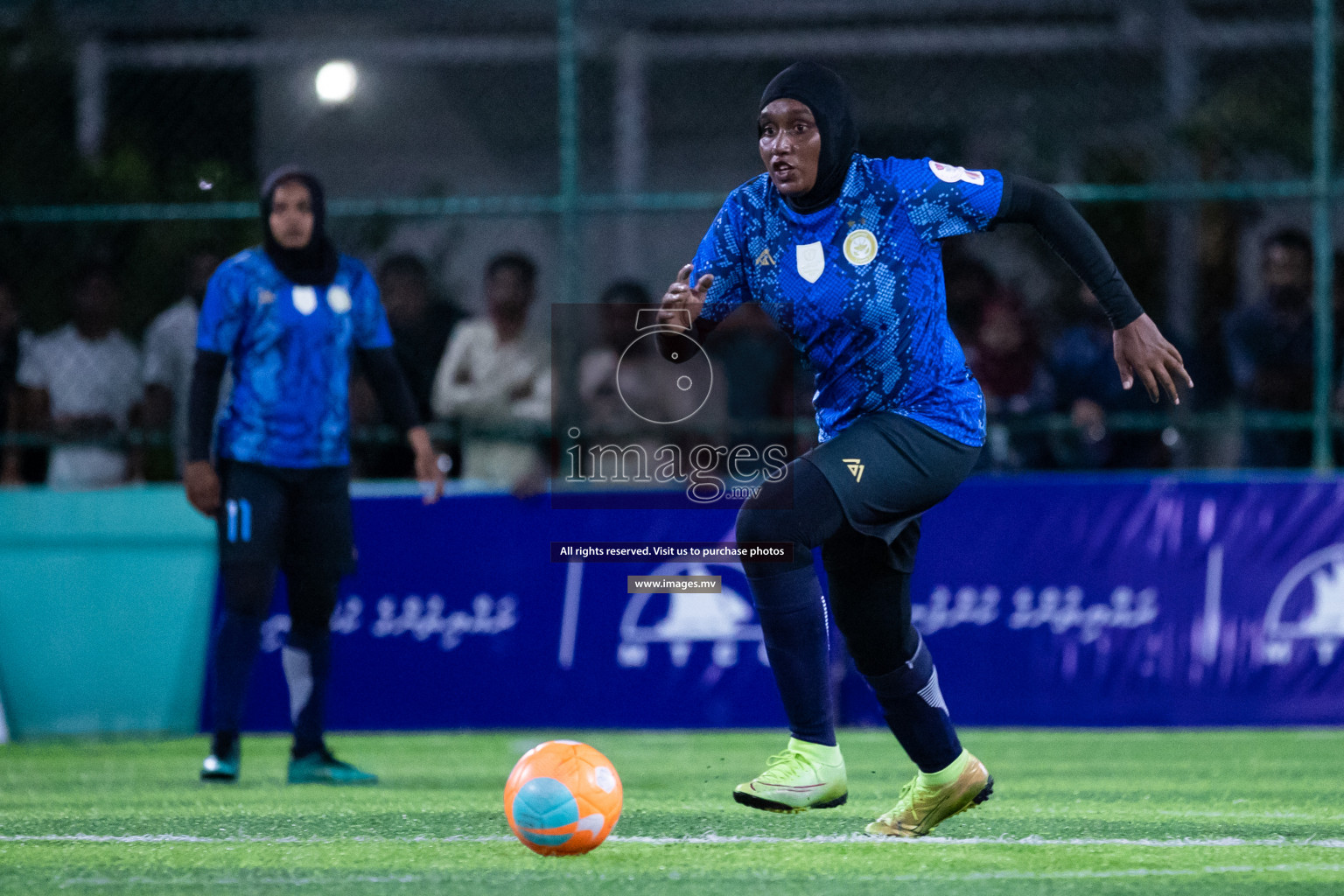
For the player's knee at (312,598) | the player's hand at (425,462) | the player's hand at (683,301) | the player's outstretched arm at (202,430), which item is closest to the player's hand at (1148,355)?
the player's hand at (683,301)

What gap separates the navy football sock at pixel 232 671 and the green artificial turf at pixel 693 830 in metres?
0.20

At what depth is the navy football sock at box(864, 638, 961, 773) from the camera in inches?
184

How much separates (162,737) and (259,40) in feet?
23.7

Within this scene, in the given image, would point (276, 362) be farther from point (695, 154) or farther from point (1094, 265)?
point (695, 154)

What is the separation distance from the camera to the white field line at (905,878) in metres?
4.16

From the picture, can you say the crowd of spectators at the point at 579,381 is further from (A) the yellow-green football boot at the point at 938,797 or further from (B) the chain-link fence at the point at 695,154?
(A) the yellow-green football boot at the point at 938,797

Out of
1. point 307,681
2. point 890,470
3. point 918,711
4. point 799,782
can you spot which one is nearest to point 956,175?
point 890,470

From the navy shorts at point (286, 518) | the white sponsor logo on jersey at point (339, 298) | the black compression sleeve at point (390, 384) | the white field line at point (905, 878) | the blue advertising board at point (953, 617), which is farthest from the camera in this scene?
the blue advertising board at point (953, 617)

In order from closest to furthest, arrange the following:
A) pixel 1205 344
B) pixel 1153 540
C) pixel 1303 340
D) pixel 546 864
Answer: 1. pixel 546 864
2. pixel 1153 540
3. pixel 1303 340
4. pixel 1205 344

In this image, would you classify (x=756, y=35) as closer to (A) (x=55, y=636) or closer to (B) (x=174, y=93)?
(B) (x=174, y=93)

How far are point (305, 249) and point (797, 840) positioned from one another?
324cm

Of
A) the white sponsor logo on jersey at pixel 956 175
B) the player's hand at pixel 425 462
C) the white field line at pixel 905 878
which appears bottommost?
the white field line at pixel 905 878

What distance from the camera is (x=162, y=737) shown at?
8.77 meters

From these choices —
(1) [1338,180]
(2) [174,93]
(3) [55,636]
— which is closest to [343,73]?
(2) [174,93]
